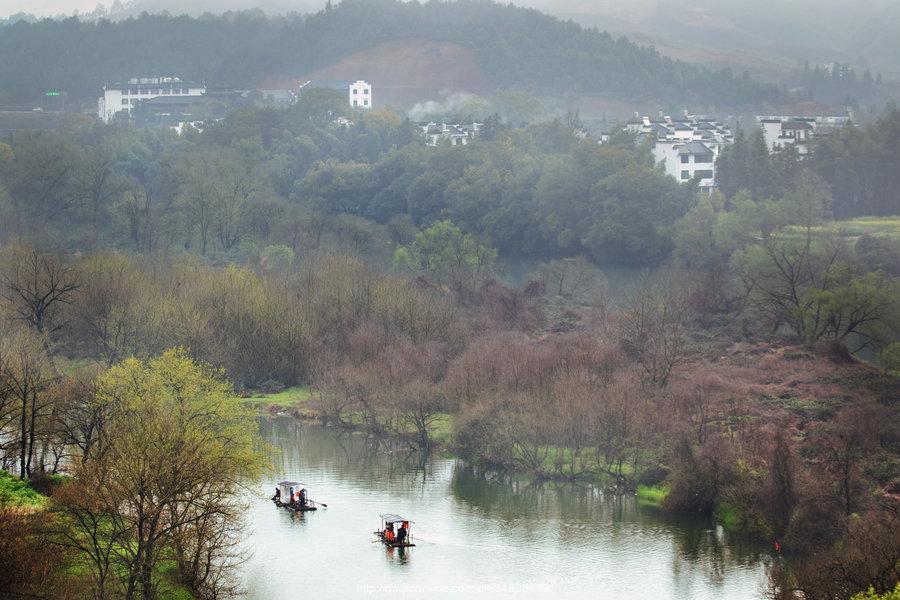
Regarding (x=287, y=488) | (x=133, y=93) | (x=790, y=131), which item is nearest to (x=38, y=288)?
(x=287, y=488)

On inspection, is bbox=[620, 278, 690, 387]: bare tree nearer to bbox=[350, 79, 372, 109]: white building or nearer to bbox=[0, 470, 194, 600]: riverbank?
bbox=[0, 470, 194, 600]: riverbank

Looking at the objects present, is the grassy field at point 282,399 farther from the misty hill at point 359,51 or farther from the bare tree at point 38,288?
the misty hill at point 359,51

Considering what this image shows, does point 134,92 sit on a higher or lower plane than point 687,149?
higher

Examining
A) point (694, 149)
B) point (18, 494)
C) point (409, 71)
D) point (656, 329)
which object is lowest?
point (656, 329)

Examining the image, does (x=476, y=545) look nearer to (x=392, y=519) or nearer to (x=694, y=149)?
(x=392, y=519)

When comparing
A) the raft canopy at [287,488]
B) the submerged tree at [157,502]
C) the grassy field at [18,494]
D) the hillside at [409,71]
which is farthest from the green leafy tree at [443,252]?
the hillside at [409,71]

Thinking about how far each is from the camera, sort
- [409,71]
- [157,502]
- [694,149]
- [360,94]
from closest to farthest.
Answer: [157,502] < [694,149] < [360,94] < [409,71]
